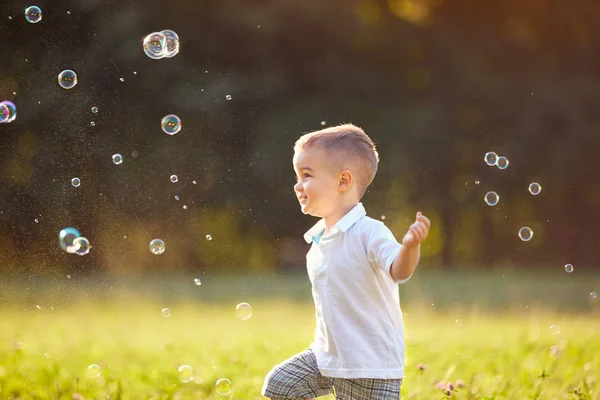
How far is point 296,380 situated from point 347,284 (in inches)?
14.6

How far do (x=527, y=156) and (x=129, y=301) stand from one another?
221 inches

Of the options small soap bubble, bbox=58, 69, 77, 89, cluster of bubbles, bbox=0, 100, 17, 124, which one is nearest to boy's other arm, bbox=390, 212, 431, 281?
small soap bubble, bbox=58, 69, 77, 89

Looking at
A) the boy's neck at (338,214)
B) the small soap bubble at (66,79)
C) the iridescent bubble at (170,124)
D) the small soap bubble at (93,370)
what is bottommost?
the small soap bubble at (93,370)

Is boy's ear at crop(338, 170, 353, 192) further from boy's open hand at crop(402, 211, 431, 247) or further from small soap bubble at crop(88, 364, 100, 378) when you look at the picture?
small soap bubble at crop(88, 364, 100, 378)

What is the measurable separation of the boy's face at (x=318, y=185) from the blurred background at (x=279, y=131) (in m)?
5.53

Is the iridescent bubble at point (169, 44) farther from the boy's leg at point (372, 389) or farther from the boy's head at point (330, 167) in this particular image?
the boy's leg at point (372, 389)

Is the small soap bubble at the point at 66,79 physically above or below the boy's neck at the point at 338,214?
above

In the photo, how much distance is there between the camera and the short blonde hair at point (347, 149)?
317cm

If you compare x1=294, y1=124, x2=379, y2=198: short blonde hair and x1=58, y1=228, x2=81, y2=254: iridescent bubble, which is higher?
x1=294, y1=124, x2=379, y2=198: short blonde hair

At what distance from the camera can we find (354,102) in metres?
11.2

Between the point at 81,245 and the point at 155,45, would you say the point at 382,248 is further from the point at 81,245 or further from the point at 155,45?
the point at 155,45

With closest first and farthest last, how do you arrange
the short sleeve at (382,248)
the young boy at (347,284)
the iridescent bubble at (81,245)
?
the short sleeve at (382,248), the young boy at (347,284), the iridescent bubble at (81,245)

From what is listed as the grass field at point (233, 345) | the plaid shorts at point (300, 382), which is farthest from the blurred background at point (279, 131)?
the plaid shorts at point (300, 382)

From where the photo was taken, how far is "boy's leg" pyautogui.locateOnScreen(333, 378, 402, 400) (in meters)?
2.94
